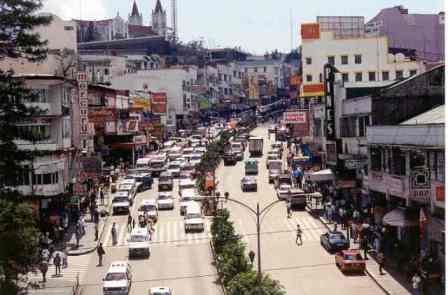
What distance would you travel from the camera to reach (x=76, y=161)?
7319 centimetres

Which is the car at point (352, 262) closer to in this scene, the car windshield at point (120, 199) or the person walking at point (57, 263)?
the person walking at point (57, 263)

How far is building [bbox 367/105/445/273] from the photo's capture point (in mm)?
41062

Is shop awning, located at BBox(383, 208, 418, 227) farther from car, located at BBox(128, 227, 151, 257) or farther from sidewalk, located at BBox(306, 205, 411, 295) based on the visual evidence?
car, located at BBox(128, 227, 151, 257)

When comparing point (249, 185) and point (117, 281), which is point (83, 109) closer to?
point (249, 185)

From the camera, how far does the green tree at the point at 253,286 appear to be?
1292 inches

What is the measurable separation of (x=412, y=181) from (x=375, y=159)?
9.98m

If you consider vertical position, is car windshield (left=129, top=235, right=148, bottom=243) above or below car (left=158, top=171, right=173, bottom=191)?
below

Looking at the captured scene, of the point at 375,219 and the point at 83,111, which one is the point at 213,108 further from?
the point at 375,219

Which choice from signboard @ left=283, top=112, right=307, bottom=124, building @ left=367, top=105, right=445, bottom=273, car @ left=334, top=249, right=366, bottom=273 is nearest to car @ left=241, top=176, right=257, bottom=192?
signboard @ left=283, top=112, right=307, bottom=124

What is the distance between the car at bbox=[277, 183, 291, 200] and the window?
1493 centimetres

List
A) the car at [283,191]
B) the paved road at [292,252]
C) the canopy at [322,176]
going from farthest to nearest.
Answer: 1. the canopy at [322,176]
2. the car at [283,191]
3. the paved road at [292,252]

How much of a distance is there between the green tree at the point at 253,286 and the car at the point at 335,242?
50.6 ft

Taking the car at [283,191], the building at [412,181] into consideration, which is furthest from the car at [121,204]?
A: the building at [412,181]

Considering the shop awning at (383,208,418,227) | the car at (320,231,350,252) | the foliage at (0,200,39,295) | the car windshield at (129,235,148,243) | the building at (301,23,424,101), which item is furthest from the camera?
the building at (301,23,424,101)
